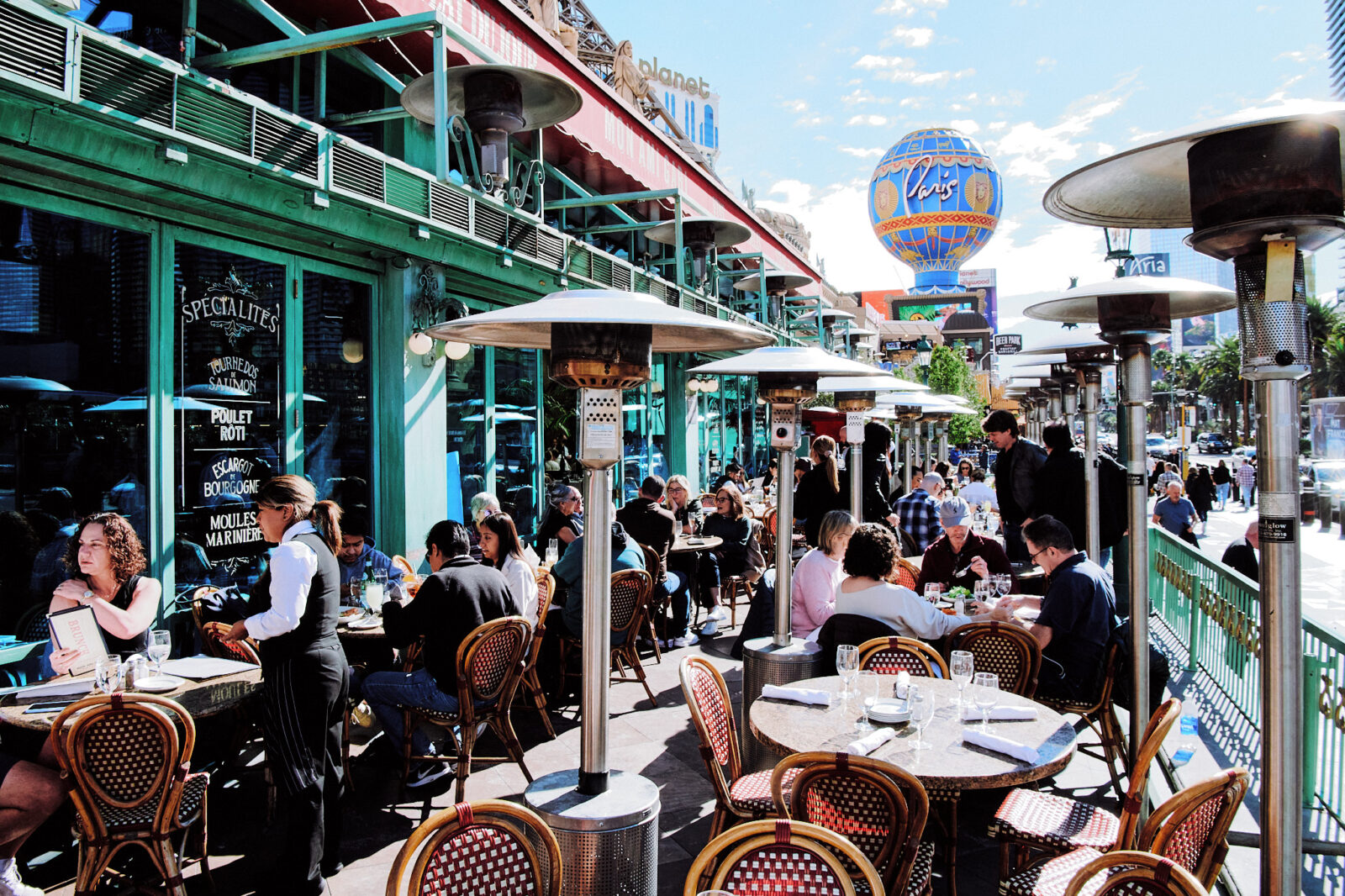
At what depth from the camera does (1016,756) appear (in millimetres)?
3199

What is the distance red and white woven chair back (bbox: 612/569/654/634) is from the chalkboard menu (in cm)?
268

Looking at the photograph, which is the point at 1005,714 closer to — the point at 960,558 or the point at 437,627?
the point at 437,627

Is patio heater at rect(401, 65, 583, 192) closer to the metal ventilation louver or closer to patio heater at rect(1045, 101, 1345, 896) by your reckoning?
the metal ventilation louver

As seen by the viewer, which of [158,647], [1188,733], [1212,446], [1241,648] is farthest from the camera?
[1212,446]

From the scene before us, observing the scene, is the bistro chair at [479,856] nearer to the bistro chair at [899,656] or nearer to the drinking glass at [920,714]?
the drinking glass at [920,714]

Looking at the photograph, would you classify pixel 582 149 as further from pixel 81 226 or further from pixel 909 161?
pixel 909 161

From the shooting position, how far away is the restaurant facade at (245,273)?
475 cm

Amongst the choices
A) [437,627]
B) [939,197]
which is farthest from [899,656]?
[939,197]

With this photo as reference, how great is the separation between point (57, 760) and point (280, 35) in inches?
244

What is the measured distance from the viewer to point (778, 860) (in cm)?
219

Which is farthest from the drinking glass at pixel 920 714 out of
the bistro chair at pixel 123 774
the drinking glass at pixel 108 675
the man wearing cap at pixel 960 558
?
the drinking glass at pixel 108 675

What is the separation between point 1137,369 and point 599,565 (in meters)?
2.94

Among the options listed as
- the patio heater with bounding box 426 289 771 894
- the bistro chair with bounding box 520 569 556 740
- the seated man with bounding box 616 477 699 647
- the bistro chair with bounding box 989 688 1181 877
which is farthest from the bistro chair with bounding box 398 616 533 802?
the seated man with bounding box 616 477 699 647

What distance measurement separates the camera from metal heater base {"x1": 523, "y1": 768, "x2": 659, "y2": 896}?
2.84 m
